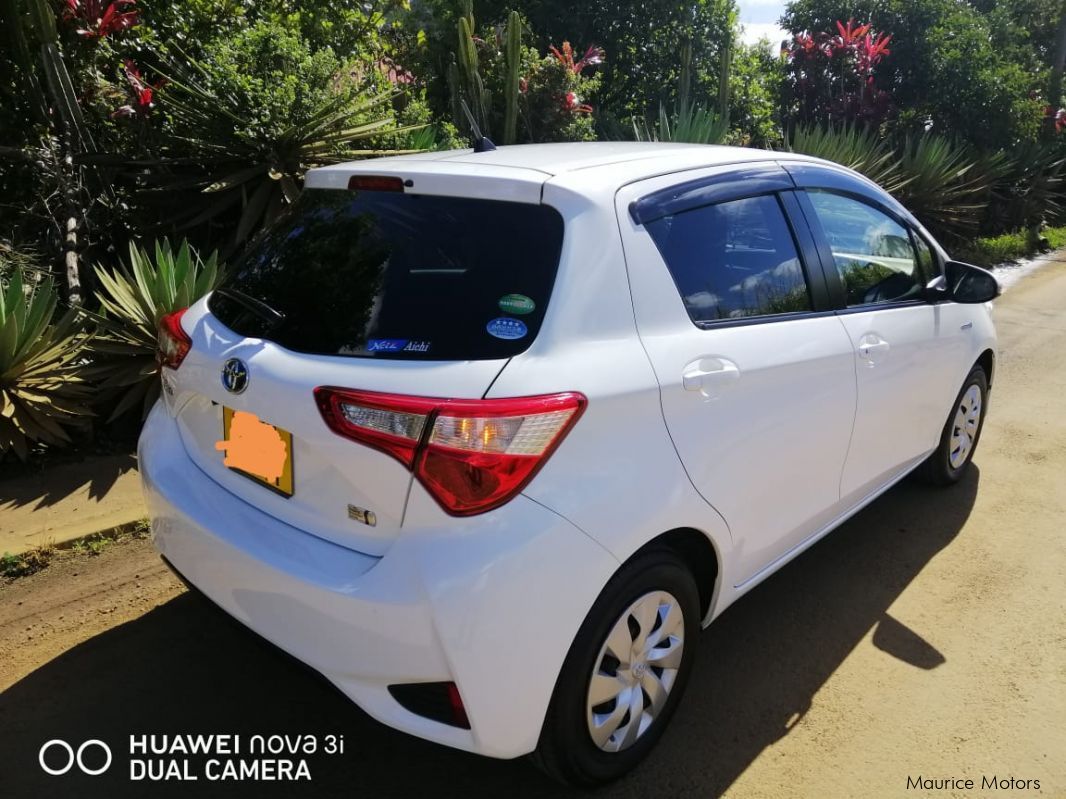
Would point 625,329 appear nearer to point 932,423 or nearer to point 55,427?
point 932,423

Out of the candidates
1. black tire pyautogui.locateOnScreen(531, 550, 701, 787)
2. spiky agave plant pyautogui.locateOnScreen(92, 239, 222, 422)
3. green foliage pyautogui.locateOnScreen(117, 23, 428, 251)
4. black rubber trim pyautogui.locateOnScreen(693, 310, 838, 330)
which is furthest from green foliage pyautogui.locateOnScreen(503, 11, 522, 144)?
black tire pyautogui.locateOnScreen(531, 550, 701, 787)

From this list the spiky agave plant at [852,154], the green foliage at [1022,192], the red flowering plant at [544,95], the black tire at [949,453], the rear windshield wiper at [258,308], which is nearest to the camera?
the rear windshield wiper at [258,308]

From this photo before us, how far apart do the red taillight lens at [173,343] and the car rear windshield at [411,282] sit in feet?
0.47

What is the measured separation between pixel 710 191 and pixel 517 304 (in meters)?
0.96

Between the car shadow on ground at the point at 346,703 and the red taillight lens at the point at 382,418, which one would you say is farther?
the car shadow on ground at the point at 346,703

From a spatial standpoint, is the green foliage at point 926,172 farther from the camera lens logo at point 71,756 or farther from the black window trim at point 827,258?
the camera lens logo at point 71,756

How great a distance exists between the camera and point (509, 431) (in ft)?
6.35

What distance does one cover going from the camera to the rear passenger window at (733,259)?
8.16ft

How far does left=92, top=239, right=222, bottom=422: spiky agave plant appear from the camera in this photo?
14.5ft

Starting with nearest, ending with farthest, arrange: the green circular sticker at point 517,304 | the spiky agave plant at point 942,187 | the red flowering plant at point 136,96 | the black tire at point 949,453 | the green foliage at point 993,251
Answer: the green circular sticker at point 517,304 < the black tire at point 949,453 < the red flowering plant at point 136,96 < the spiky agave plant at point 942,187 < the green foliage at point 993,251

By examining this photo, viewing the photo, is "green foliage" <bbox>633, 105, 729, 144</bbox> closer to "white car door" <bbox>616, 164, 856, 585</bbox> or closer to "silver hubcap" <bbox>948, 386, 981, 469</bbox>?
"silver hubcap" <bbox>948, 386, 981, 469</bbox>

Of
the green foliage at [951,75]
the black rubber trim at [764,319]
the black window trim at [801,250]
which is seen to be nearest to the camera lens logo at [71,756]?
the black rubber trim at [764,319]

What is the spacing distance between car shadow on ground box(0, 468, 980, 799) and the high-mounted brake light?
1332 millimetres

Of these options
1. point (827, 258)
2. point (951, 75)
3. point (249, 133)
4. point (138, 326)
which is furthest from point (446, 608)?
point (951, 75)
